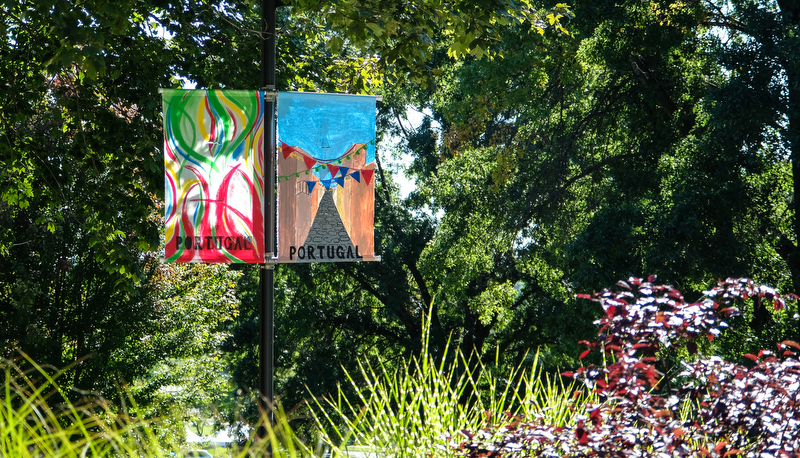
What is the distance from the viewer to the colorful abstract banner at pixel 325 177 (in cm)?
452

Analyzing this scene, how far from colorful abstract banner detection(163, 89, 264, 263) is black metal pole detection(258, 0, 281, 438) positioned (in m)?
0.04

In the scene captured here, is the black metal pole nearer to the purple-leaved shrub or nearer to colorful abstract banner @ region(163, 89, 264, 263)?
colorful abstract banner @ region(163, 89, 264, 263)

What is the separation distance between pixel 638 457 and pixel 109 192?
693 centimetres

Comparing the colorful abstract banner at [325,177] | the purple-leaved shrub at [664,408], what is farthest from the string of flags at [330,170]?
the purple-leaved shrub at [664,408]

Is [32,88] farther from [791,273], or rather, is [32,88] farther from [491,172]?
[791,273]

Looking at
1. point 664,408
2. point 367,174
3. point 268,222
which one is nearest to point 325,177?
point 367,174

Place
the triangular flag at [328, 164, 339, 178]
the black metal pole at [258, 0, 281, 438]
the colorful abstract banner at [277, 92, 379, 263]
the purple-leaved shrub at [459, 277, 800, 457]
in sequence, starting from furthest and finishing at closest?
the triangular flag at [328, 164, 339, 178], the colorful abstract banner at [277, 92, 379, 263], the black metal pole at [258, 0, 281, 438], the purple-leaved shrub at [459, 277, 800, 457]

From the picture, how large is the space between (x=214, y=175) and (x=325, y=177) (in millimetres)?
677

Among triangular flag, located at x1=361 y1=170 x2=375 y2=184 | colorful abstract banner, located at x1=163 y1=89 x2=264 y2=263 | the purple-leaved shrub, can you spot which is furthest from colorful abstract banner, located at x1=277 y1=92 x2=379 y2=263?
the purple-leaved shrub

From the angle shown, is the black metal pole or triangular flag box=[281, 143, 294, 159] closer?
the black metal pole

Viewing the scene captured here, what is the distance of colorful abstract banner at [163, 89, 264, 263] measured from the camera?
14.3ft

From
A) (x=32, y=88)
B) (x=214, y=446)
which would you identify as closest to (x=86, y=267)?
(x=32, y=88)

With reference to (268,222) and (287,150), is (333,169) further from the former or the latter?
(268,222)

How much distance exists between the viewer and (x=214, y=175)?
442 centimetres
